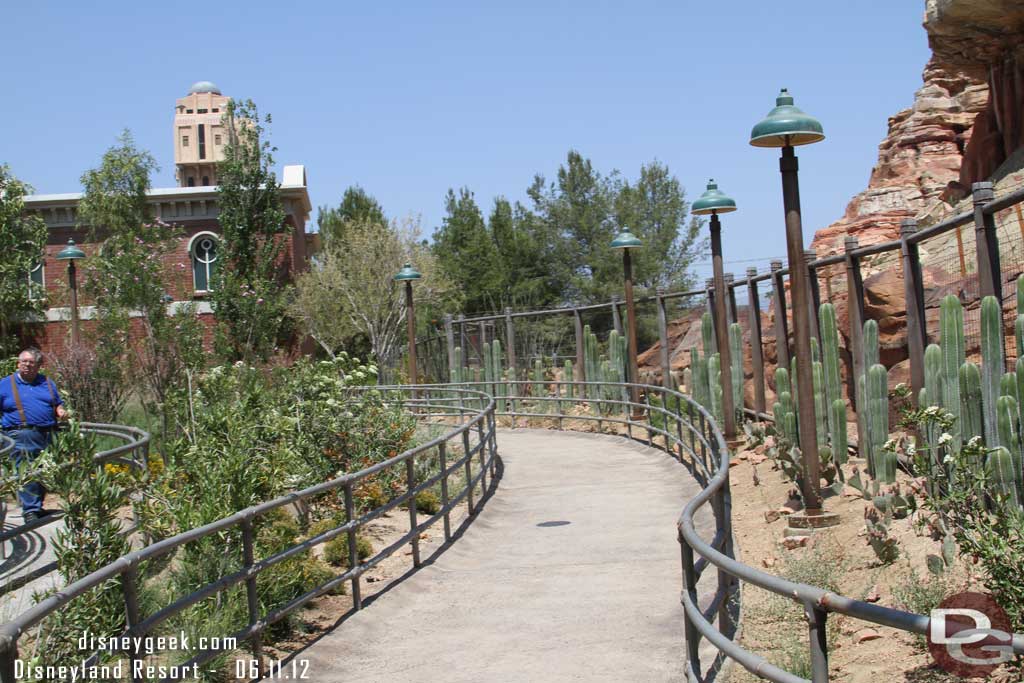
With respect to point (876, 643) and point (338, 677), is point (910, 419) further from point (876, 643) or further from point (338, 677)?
point (338, 677)

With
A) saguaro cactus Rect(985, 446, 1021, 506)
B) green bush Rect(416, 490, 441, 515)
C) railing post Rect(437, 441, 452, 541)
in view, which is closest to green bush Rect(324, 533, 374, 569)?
railing post Rect(437, 441, 452, 541)

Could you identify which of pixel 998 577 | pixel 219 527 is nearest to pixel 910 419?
pixel 998 577

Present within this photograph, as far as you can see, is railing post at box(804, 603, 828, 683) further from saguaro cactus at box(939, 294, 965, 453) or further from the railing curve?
saguaro cactus at box(939, 294, 965, 453)

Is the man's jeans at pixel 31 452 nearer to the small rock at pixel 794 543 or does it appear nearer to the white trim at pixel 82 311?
the small rock at pixel 794 543

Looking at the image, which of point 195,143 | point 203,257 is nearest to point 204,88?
point 195,143

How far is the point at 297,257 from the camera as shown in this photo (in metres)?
42.8

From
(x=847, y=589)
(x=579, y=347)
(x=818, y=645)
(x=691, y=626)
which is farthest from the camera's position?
(x=579, y=347)

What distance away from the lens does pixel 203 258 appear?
136ft

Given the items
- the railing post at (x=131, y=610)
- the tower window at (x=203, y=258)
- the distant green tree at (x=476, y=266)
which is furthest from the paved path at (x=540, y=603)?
the distant green tree at (x=476, y=266)

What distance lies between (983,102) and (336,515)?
23649mm

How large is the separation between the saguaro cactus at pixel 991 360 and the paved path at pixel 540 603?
2.76 metres

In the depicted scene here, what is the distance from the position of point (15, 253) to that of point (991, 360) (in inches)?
1394

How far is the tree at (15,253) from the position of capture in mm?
36531

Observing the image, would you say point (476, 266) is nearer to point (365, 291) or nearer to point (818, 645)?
point (365, 291)
